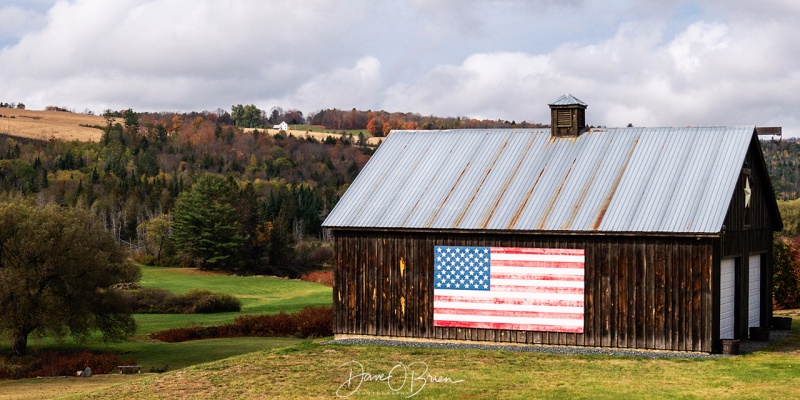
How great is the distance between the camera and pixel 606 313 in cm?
2500

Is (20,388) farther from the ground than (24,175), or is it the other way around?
(24,175)

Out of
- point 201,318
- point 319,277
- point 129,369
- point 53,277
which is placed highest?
point 53,277

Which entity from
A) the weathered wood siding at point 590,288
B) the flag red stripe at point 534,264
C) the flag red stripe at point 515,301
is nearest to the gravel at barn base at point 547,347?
the weathered wood siding at point 590,288

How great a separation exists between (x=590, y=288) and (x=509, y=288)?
83.4 inches

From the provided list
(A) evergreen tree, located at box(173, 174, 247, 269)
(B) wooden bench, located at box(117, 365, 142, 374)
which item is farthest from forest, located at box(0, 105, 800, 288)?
(B) wooden bench, located at box(117, 365, 142, 374)

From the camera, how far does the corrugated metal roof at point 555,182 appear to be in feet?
82.3

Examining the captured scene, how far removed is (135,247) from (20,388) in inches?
3575

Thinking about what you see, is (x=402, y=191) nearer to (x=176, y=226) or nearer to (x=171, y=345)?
(x=171, y=345)

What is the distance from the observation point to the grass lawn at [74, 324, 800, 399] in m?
19.2

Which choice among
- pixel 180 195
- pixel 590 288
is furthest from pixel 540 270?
pixel 180 195

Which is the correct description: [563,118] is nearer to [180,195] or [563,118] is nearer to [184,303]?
[184,303]

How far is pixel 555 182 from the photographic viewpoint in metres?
27.3

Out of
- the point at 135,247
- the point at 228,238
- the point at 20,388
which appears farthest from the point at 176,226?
the point at 20,388
